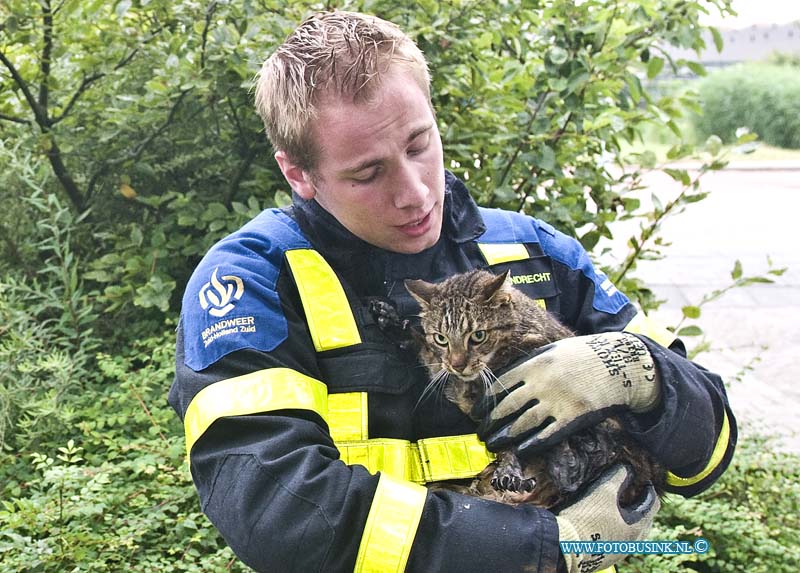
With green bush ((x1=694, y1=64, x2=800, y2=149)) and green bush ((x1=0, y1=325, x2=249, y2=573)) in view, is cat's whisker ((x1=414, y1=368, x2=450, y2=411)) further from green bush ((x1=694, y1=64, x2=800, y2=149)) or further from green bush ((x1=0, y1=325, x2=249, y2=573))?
green bush ((x1=694, y1=64, x2=800, y2=149))

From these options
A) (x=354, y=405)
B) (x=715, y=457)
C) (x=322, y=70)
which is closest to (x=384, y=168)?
(x=322, y=70)

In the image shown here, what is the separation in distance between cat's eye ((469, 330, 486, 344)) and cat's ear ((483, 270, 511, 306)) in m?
0.11

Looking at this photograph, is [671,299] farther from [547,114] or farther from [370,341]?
[370,341]

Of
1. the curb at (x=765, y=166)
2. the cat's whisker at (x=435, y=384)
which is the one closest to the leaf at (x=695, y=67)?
the cat's whisker at (x=435, y=384)

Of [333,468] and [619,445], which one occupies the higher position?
[333,468]

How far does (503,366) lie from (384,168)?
656mm

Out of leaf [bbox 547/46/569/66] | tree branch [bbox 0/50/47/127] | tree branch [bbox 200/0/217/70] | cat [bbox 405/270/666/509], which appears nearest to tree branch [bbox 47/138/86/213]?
tree branch [bbox 0/50/47/127]

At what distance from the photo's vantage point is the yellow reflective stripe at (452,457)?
6.45 feet

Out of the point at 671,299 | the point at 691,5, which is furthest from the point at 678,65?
the point at 671,299

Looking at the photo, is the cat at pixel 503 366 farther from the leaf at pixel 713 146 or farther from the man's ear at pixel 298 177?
the leaf at pixel 713 146

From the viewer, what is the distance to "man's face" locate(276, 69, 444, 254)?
186 cm

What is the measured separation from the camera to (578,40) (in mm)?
3309

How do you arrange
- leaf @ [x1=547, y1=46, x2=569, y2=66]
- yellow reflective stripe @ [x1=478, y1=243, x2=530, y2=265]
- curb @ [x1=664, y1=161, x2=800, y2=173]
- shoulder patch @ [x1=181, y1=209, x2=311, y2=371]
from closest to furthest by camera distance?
1. shoulder patch @ [x1=181, y1=209, x2=311, y2=371]
2. yellow reflective stripe @ [x1=478, y1=243, x2=530, y2=265]
3. leaf @ [x1=547, y1=46, x2=569, y2=66]
4. curb @ [x1=664, y1=161, x2=800, y2=173]

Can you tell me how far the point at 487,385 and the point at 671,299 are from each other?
7.30 meters
